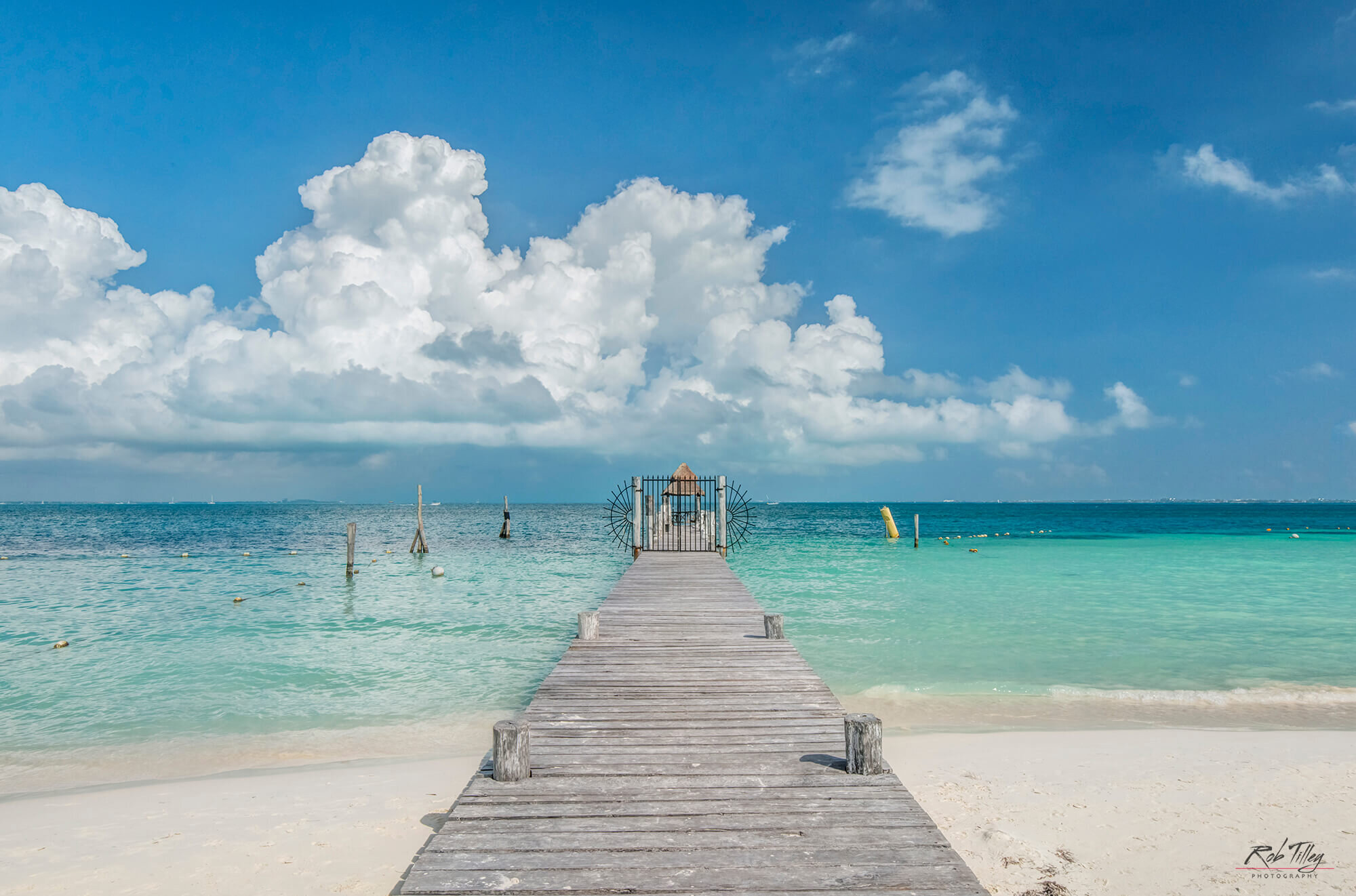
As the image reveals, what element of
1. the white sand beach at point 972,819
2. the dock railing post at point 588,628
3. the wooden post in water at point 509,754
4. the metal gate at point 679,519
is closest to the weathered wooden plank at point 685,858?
the wooden post in water at point 509,754

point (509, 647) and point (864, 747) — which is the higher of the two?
point (864, 747)

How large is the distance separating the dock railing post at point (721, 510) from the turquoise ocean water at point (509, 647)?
2087mm

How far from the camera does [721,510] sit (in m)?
22.7

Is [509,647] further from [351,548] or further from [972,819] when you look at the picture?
[351,548]

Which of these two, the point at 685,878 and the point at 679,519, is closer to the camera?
the point at 685,878

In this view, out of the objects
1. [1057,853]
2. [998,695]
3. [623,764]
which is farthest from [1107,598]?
[623,764]

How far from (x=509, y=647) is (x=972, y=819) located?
33.8 ft

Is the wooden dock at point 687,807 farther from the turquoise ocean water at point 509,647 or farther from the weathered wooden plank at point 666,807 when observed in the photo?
the turquoise ocean water at point 509,647

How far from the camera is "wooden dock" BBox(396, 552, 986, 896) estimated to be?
3.87 metres

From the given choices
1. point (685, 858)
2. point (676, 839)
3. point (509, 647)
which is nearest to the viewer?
point (685, 858)

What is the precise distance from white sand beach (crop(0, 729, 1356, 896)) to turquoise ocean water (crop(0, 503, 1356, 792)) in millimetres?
1315

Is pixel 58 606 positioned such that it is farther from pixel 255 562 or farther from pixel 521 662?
pixel 521 662

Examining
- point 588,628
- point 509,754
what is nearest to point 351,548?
point 588,628

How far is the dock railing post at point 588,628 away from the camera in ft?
32.3
